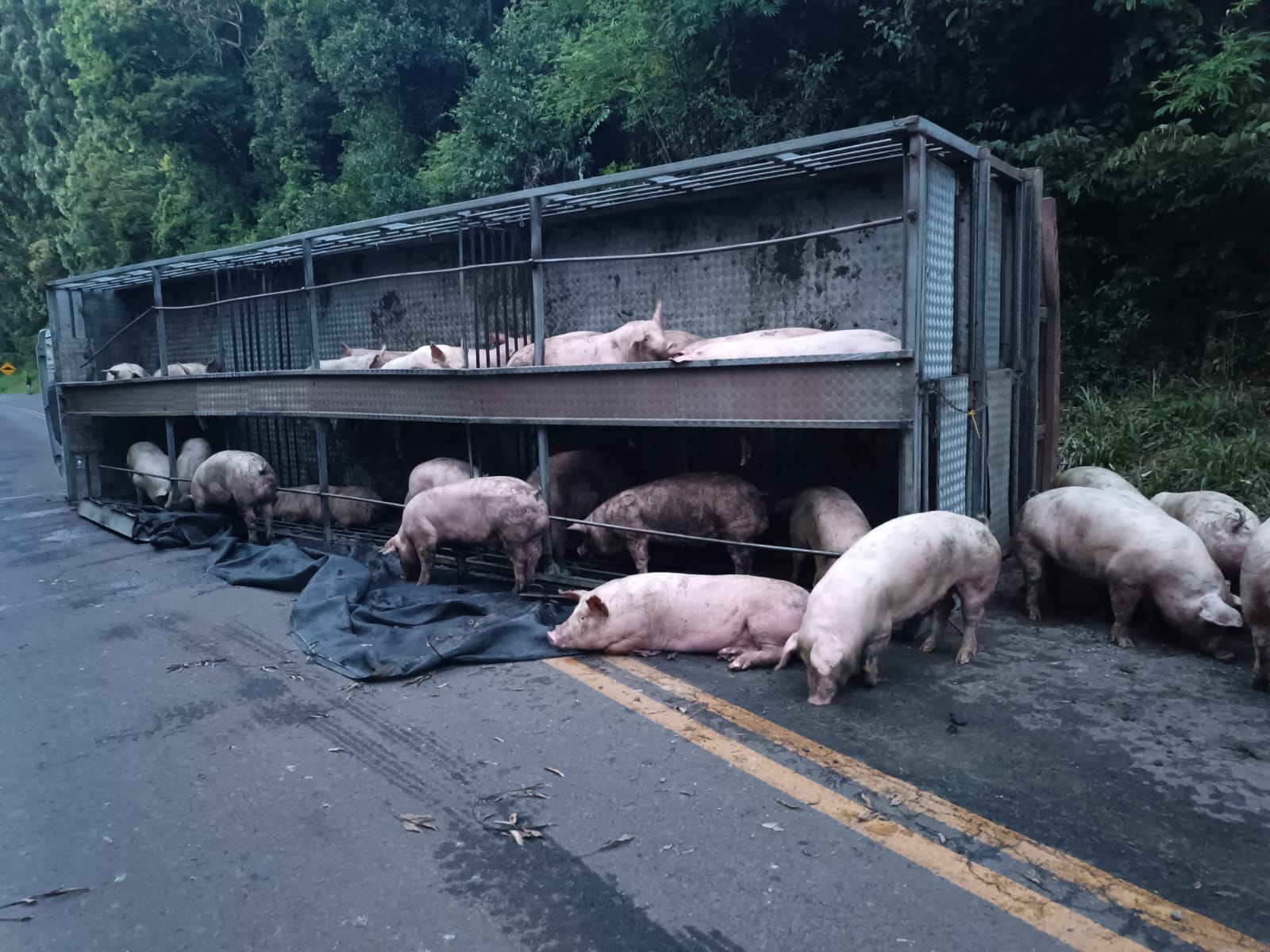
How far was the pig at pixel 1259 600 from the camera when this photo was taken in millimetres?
4316

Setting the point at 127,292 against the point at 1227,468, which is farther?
the point at 127,292

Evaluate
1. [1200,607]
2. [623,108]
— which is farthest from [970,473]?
[623,108]

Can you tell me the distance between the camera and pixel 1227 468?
8.40 metres

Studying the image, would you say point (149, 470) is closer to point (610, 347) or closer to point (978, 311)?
point (610, 347)

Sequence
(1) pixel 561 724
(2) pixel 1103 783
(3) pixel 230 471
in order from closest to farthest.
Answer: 1. (2) pixel 1103 783
2. (1) pixel 561 724
3. (3) pixel 230 471

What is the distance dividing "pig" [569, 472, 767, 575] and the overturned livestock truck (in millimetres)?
389

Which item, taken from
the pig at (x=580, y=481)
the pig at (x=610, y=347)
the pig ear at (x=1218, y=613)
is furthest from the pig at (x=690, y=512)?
the pig ear at (x=1218, y=613)

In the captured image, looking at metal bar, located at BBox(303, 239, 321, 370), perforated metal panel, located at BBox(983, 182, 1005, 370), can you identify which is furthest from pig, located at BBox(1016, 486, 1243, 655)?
metal bar, located at BBox(303, 239, 321, 370)

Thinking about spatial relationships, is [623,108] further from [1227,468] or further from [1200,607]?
[1200,607]

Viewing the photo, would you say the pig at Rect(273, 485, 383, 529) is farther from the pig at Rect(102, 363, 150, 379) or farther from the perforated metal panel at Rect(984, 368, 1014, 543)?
the perforated metal panel at Rect(984, 368, 1014, 543)

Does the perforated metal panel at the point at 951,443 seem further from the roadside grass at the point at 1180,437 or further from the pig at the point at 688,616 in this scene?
the roadside grass at the point at 1180,437

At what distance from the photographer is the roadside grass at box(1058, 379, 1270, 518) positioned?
27.3 feet

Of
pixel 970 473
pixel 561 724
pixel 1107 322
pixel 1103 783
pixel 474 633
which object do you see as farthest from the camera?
pixel 1107 322

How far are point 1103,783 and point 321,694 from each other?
3919 mm
